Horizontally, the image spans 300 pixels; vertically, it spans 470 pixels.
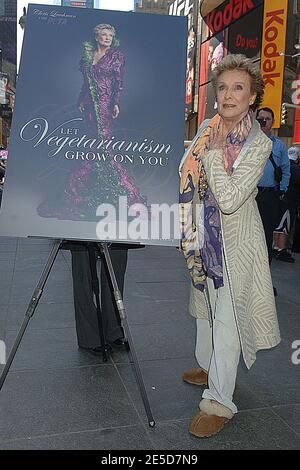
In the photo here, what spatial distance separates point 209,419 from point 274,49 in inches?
741

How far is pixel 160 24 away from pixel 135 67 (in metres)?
0.24

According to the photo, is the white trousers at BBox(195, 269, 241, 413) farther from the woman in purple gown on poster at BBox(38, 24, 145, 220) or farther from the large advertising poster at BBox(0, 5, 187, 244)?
the woman in purple gown on poster at BBox(38, 24, 145, 220)

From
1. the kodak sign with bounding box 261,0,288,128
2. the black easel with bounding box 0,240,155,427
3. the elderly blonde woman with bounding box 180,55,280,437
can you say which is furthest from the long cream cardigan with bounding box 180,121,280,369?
the kodak sign with bounding box 261,0,288,128

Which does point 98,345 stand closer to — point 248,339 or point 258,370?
point 258,370

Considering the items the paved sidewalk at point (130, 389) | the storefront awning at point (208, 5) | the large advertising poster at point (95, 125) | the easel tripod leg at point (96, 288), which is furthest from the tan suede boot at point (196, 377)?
the storefront awning at point (208, 5)

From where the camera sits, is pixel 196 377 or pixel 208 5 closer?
pixel 196 377

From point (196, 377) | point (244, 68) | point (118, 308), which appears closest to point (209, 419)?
point (196, 377)

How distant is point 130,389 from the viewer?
3115 mm

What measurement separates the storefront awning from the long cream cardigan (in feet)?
83.7

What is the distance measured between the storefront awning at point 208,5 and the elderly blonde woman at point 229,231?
25298mm

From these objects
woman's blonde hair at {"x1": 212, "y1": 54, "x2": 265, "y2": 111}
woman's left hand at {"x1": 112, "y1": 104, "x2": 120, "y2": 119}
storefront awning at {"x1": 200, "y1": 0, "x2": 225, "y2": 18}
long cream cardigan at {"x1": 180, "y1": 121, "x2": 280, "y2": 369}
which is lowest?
long cream cardigan at {"x1": 180, "y1": 121, "x2": 280, "y2": 369}

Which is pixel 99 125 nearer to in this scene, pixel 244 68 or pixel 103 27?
pixel 103 27

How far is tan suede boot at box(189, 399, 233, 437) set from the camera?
259 cm

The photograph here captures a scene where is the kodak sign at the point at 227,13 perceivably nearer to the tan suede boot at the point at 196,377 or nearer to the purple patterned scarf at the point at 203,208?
the purple patterned scarf at the point at 203,208
